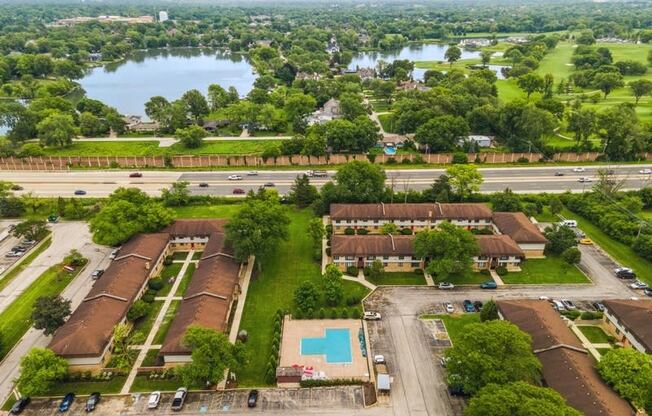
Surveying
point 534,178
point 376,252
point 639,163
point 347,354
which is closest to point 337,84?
point 534,178

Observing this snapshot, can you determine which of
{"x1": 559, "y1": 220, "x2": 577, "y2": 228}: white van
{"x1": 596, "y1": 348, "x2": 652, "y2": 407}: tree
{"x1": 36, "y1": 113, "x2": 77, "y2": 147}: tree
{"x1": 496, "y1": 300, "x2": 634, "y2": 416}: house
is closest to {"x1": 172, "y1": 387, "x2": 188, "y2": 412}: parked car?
{"x1": 496, "y1": 300, "x2": 634, "y2": 416}: house

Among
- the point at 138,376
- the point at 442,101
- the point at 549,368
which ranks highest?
the point at 442,101

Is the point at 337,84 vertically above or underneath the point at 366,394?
above

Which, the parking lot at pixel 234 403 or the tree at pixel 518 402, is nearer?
the tree at pixel 518 402

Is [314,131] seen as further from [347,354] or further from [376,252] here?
[347,354]

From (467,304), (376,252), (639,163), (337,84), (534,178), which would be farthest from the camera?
(337,84)

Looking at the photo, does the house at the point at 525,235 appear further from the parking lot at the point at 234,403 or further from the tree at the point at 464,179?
the parking lot at the point at 234,403

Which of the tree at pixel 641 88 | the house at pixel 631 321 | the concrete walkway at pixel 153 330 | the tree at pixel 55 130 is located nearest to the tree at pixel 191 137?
the tree at pixel 55 130
